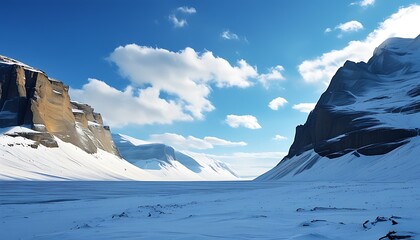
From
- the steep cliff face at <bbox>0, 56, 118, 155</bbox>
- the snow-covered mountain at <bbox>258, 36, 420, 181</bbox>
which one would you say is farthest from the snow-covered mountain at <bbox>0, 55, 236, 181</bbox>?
the snow-covered mountain at <bbox>258, 36, 420, 181</bbox>

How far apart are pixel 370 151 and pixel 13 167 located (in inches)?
4692

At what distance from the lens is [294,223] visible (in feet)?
48.6

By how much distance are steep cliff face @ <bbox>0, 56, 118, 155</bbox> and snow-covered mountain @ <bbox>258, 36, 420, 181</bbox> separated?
107 metres

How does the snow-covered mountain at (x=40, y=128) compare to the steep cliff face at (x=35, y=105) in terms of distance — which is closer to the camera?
the snow-covered mountain at (x=40, y=128)

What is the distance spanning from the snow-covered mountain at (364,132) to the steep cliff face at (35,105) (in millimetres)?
106588

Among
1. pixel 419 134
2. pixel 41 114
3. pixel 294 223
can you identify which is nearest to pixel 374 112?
pixel 419 134

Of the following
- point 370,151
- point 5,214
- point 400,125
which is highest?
point 400,125

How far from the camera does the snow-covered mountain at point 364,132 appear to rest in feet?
315

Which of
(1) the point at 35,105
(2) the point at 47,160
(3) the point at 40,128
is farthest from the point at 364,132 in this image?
(1) the point at 35,105

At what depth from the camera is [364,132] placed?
117 m

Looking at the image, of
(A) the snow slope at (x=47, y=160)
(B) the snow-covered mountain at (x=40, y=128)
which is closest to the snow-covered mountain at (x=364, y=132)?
(A) the snow slope at (x=47, y=160)

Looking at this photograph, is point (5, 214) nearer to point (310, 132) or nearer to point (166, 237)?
point (166, 237)

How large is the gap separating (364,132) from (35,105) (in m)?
144

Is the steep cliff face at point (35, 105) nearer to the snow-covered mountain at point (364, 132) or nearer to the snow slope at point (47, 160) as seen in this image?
the snow slope at point (47, 160)
